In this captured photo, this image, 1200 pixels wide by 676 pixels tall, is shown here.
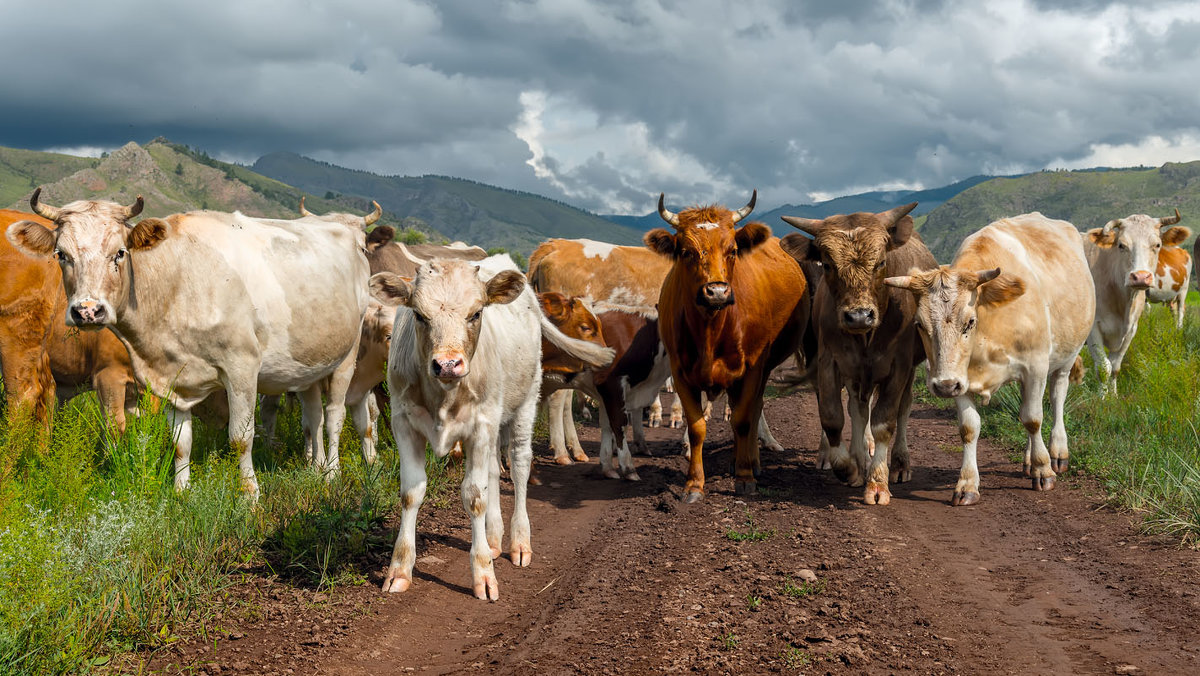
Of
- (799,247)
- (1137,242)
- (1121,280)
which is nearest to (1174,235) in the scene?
(1137,242)

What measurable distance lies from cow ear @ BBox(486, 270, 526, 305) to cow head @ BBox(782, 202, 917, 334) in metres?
3.35

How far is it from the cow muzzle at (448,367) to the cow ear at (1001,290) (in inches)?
197

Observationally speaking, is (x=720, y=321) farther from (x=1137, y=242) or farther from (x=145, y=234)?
(x=1137, y=242)

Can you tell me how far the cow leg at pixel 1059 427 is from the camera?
368 inches

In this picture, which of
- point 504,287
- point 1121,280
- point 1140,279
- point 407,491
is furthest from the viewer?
point 1121,280

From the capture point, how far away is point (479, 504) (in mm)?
5996

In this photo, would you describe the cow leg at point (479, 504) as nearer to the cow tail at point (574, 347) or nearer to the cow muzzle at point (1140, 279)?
the cow tail at point (574, 347)

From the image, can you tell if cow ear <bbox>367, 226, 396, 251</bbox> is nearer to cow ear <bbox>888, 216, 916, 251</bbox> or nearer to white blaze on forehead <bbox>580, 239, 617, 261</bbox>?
white blaze on forehead <bbox>580, 239, 617, 261</bbox>

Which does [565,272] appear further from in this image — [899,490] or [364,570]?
[364,570]

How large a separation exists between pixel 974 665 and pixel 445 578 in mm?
3399

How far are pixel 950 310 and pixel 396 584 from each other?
5094 mm

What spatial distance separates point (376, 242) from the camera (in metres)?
12.1

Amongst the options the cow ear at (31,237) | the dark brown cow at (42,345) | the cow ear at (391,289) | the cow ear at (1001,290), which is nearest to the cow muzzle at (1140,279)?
the cow ear at (1001,290)

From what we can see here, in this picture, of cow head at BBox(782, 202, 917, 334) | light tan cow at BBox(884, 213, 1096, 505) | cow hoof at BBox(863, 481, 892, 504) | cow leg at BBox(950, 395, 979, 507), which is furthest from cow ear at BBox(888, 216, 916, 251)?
cow hoof at BBox(863, 481, 892, 504)
